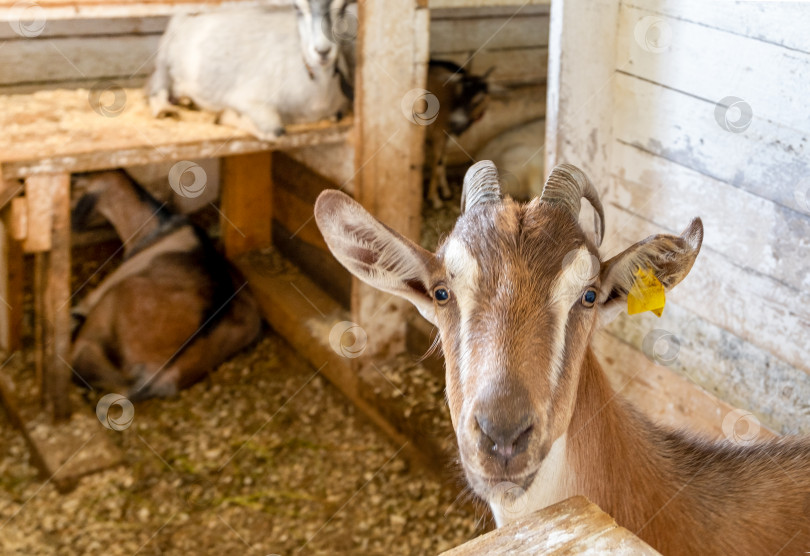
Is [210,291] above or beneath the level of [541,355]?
beneath

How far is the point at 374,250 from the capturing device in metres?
2.25

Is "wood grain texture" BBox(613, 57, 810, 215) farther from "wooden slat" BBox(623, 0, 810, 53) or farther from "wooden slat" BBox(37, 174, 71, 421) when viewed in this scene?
"wooden slat" BBox(37, 174, 71, 421)

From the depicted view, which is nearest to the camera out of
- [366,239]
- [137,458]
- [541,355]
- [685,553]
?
[541,355]

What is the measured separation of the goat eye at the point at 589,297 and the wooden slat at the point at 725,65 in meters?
1.11

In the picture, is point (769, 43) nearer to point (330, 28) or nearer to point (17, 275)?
point (330, 28)

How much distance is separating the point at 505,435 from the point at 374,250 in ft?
2.24

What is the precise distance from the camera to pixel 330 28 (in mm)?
4145

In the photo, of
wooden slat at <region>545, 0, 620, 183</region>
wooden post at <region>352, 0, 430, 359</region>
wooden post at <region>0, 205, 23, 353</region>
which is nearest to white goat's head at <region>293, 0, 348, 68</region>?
wooden post at <region>352, 0, 430, 359</region>

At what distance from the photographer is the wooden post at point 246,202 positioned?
5.17m

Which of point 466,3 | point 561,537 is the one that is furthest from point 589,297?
point 466,3

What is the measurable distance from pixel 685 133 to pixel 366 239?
153 centimetres

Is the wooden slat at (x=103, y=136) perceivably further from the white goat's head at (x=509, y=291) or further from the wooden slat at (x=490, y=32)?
the wooden slat at (x=490, y=32)

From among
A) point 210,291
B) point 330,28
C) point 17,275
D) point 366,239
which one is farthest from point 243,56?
point 366,239

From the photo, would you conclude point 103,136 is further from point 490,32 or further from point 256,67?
point 490,32
